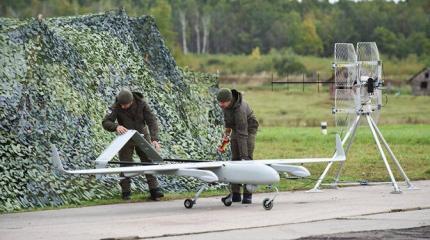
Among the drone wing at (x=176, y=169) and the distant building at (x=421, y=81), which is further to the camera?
the distant building at (x=421, y=81)

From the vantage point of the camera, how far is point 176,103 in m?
20.5

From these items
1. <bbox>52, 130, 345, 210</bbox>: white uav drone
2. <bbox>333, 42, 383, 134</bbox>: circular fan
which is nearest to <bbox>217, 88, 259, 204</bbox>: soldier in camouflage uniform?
<bbox>52, 130, 345, 210</bbox>: white uav drone

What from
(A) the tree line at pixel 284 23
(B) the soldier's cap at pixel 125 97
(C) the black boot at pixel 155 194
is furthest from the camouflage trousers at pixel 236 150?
(A) the tree line at pixel 284 23

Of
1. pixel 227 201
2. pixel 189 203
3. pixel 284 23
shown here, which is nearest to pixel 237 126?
pixel 227 201

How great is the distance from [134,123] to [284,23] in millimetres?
94842

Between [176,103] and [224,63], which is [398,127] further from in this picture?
[224,63]

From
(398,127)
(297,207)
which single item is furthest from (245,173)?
(398,127)

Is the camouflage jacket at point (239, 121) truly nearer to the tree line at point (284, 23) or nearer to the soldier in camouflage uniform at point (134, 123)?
the soldier in camouflage uniform at point (134, 123)

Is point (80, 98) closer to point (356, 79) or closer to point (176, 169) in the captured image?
point (176, 169)

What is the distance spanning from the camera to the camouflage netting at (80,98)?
1686 cm

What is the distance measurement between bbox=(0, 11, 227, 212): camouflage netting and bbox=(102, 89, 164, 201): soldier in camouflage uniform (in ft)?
1.96

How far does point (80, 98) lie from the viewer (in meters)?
18.4

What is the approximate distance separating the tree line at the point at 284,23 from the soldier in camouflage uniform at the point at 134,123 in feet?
196

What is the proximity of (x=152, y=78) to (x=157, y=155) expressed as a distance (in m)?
3.47
